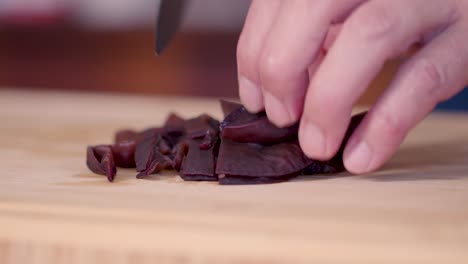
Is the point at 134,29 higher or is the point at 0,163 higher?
the point at 0,163

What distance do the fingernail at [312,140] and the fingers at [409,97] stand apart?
0.12 ft

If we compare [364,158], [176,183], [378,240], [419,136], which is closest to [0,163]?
[176,183]

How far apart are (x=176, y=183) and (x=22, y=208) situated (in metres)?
0.23

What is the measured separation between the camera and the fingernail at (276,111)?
3.39ft

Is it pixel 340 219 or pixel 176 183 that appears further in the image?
pixel 176 183

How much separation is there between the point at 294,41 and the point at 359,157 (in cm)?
18

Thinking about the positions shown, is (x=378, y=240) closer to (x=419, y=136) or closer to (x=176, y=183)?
(x=176, y=183)

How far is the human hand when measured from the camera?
943 millimetres

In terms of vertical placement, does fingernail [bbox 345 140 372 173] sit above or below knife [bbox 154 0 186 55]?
below

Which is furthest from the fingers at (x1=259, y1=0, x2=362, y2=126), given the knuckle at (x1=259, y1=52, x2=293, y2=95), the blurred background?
the blurred background

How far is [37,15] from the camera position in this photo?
3.70 meters

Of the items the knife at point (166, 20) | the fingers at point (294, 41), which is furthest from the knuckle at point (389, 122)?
the knife at point (166, 20)

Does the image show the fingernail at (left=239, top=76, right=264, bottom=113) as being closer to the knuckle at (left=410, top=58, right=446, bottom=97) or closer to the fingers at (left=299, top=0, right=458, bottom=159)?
the fingers at (left=299, top=0, right=458, bottom=159)

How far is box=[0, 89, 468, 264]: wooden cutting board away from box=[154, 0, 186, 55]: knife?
0.25m
